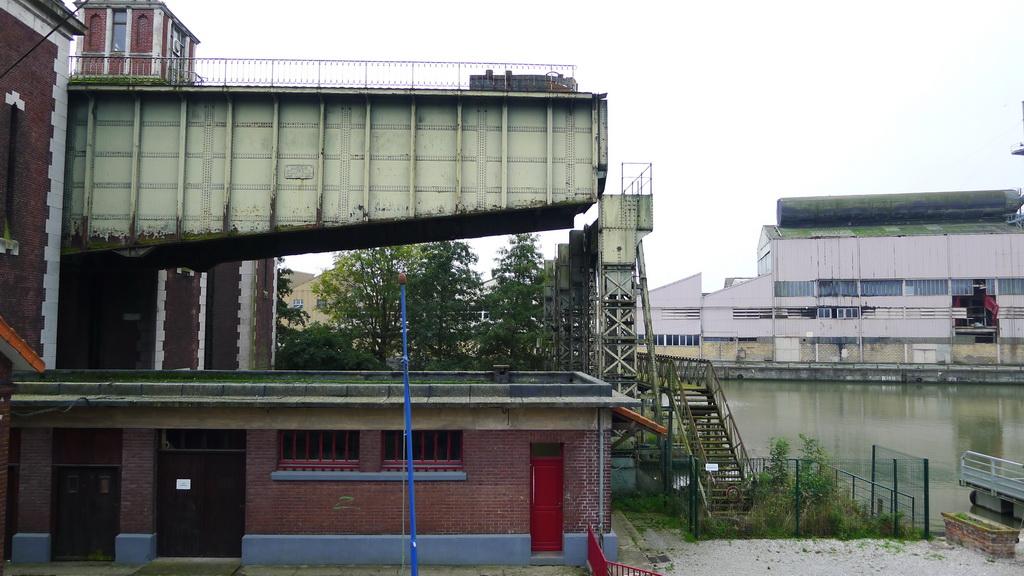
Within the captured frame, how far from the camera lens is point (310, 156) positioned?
57.7ft

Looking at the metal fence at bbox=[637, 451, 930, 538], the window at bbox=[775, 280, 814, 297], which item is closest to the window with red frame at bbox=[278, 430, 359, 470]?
the metal fence at bbox=[637, 451, 930, 538]

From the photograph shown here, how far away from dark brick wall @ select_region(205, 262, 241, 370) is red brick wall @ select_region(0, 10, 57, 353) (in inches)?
447

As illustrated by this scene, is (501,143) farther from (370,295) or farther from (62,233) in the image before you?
(370,295)

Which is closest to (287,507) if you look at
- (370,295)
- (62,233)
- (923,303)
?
(62,233)

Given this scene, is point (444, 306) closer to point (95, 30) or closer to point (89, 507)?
point (95, 30)

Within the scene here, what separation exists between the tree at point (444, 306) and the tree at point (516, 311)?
167cm

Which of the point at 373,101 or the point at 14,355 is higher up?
the point at 373,101

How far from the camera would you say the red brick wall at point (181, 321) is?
21484 mm

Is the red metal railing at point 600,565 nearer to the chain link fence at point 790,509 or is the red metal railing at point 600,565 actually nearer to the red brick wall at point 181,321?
the chain link fence at point 790,509

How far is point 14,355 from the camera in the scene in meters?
8.94

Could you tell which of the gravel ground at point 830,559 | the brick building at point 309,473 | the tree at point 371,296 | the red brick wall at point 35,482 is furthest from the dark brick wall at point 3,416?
the tree at point 371,296

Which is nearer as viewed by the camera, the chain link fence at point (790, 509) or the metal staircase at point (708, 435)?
the chain link fence at point (790, 509)

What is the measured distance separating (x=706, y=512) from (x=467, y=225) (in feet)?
33.5

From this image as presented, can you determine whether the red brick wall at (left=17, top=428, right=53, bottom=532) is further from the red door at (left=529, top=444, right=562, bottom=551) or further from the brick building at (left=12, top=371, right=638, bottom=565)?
the red door at (left=529, top=444, right=562, bottom=551)
